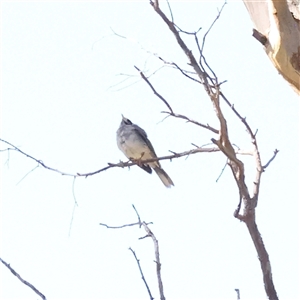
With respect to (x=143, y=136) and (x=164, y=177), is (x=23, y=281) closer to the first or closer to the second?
(x=164, y=177)

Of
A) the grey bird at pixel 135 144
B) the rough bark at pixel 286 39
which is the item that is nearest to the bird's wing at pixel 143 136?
the grey bird at pixel 135 144

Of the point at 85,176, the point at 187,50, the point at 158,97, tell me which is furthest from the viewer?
the point at 85,176

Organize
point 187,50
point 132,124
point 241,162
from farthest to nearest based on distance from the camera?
point 132,124 < point 187,50 < point 241,162

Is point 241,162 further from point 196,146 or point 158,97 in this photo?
point 196,146

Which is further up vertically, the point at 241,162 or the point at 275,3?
the point at 275,3

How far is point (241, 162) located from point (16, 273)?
27.0 inches

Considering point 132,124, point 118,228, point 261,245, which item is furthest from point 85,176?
point 132,124

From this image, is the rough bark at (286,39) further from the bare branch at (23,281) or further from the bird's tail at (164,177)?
the bird's tail at (164,177)

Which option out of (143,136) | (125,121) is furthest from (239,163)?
(125,121)

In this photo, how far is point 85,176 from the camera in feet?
9.36

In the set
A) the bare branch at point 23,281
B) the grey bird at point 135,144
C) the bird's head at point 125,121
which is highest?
the bird's head at point 125,121

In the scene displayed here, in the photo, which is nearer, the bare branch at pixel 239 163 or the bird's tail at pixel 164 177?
the bare branch at pixel 239 163

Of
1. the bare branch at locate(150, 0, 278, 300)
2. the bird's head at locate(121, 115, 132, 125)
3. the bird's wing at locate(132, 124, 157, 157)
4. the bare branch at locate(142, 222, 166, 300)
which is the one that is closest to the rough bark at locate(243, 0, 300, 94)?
the bare branch at locate(150, 0, 278, 300)

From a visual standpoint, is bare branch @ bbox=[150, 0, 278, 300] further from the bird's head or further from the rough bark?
the bird's head
